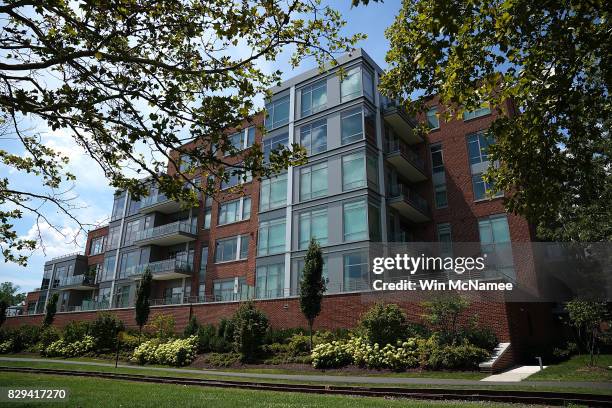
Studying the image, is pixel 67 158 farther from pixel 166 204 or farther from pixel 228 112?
pixel 166 204

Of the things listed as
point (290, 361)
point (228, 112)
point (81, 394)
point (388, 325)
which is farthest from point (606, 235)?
point (81, 394)

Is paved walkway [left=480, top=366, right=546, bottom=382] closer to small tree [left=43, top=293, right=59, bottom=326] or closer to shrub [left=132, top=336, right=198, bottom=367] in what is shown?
shrub [left=132, top=336, right=198, bottom=367]

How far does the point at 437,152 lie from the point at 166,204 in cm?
2433

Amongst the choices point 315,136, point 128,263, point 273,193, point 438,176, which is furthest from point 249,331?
point 128,263

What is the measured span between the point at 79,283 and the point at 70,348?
60.5 ft

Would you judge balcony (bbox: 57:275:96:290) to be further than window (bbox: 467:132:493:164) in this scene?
Yes

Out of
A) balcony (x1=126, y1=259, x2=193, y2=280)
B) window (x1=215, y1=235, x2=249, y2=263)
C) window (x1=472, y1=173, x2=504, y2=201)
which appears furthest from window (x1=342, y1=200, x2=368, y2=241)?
balcony (x1=126, y1=259, x2=193, y2=280)

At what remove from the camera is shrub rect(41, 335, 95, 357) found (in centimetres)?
2973

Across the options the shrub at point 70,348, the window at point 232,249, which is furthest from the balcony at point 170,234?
the shrub at point 70,348

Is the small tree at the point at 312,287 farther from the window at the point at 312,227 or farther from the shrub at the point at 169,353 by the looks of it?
the shrub at the point at 169,353

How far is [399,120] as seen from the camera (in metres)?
30.0

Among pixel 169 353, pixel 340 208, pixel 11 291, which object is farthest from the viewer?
pixel 11 291

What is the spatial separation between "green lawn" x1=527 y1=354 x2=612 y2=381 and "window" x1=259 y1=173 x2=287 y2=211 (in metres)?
18.5

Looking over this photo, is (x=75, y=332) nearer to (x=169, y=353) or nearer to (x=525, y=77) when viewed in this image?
(x=169, y=353)
